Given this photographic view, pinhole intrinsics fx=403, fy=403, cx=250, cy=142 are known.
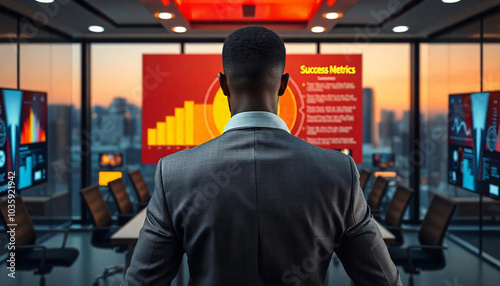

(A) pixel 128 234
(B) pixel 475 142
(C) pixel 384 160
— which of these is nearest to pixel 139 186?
(A) pixel 128 234

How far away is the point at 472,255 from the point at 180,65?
15.0ft

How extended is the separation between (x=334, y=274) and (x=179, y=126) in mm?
2447

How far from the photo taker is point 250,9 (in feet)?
14.5

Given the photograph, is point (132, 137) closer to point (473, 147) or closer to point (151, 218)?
point (473, 147)

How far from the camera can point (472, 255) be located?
5.44 m

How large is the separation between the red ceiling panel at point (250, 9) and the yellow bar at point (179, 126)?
1.04m

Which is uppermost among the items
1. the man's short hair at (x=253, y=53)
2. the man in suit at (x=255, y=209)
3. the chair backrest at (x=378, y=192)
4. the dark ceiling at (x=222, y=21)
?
the dark ceiling at (x=222, y=21)

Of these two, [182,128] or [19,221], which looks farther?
[182,128]

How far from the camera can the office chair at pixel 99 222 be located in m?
4.15

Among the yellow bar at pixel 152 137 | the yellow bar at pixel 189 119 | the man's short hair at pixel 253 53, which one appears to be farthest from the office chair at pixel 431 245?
the man's short hair at pixel 253 53

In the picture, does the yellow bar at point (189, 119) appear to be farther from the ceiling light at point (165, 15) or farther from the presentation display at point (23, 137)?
the presentation display at point (23, 137)

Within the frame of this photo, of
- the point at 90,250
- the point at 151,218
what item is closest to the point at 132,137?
the point at 90,250

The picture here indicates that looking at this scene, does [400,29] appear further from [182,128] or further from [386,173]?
[182,128]

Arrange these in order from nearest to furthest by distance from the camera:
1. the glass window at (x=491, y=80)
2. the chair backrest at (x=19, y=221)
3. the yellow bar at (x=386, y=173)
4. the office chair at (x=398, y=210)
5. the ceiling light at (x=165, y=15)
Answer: the chair backrest at (x=19, y=221)
the office chair at (x=398, y=210)
the ceiling light at (x=165, y=15)
the glass window at (x=491, y=80)
the yellow bar at (x=386, y=173)
